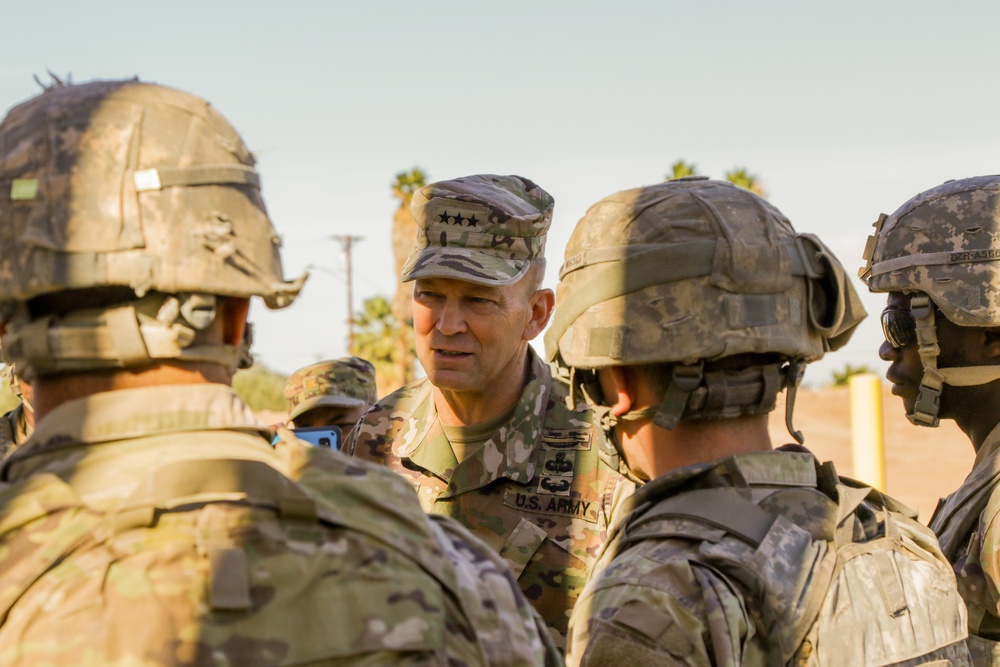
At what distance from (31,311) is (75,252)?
190 millimetres

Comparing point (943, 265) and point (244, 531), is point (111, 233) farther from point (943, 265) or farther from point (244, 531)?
point (943, 265)

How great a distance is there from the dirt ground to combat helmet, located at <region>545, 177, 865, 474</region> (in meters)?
21.9

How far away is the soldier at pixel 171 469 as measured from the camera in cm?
200

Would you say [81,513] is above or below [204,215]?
below

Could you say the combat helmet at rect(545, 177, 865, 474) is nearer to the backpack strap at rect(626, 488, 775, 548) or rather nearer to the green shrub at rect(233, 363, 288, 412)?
the backpack strap at rect(626, 488, 775, 548)

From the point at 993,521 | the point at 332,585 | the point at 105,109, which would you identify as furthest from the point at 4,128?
the point at 993,521

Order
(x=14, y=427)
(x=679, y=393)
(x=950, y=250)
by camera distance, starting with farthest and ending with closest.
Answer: (x=14, y=427)
(x=950, y=250)
(x=679, y=393)

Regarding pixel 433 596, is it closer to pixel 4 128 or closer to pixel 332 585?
pixel 332 585

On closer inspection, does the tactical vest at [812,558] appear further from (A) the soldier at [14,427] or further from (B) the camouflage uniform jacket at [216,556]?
(A) the soldier at [14,427]

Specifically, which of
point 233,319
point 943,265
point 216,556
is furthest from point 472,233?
point 216,556

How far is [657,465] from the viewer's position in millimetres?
3299

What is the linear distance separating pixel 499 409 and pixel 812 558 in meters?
2.09

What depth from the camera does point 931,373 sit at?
189 inches

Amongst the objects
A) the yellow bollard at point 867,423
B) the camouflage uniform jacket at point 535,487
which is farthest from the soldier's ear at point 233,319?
the yellow bollard at point 867,423
